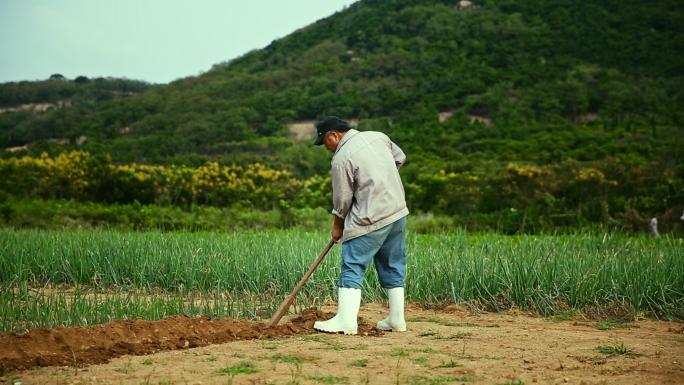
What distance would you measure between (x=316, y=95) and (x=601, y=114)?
2118cm

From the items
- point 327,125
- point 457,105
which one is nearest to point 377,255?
point 327,125

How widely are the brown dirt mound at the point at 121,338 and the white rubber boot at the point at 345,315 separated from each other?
0.15m

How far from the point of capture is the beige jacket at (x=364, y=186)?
5.48 metres

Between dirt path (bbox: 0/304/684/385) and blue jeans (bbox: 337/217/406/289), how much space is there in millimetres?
405

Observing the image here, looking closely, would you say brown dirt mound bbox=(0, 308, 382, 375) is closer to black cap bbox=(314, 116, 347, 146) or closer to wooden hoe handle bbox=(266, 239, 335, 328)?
wooden hoe handle bbox=(266, 239, 335, 328)

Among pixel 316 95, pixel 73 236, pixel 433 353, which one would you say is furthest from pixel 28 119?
pixel 433 353

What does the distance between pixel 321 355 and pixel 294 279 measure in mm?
2906

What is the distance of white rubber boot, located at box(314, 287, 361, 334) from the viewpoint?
216 inches

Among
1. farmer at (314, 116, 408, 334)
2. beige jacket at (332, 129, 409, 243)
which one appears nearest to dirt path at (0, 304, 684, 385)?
farmer at (314, 116, 408, 334)

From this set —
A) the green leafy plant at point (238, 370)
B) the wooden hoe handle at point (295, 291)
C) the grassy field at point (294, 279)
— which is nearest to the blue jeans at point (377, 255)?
the wooden hoe handle at point (295, 291)

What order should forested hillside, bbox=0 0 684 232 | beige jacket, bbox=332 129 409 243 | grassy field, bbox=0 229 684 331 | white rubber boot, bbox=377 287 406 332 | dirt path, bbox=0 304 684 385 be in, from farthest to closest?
forested hillside, bbox=0 0 684 232
grassy field, bbox=0 229 684 331
white rubber boot, bbox=377 287 406 332
beige jacket, bbox=332 129 409 243
dirt path, bbox=0 304 684 385

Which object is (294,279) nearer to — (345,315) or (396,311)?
(396,311)

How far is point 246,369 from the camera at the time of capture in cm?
421

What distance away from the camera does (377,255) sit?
5.80 m
